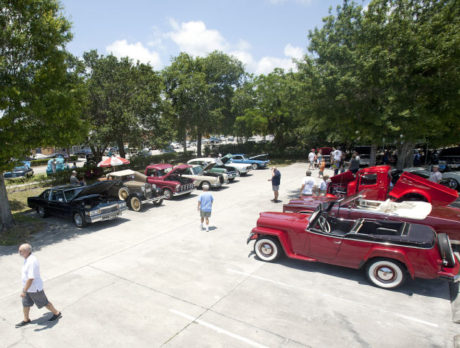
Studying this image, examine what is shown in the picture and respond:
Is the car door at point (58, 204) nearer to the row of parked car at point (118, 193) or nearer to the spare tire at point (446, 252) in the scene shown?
the row of parked car at point (118, 193)

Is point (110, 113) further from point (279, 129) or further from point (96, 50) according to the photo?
point (279, 129)

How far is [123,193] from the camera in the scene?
13.6m

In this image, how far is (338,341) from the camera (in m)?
4.62

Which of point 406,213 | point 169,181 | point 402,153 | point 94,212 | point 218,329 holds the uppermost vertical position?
point 402,153

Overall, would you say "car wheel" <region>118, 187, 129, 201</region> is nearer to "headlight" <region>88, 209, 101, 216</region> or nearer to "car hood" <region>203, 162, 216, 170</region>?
"headlight" <region>88, 209, 101, 216</region>

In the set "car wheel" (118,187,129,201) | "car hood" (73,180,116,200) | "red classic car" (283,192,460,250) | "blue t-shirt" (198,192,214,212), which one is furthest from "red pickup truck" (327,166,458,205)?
"car hood" (73,180,116,200)

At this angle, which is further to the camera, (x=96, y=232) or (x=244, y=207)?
(x=244, y=207)

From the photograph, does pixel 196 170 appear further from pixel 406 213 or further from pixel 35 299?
pixel 35 299

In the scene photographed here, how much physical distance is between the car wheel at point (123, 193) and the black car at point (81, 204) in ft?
3.13

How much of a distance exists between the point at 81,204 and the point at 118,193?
286cm

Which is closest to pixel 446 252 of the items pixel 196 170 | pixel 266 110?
pixel 196 170

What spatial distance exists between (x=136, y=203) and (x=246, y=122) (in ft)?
65.8

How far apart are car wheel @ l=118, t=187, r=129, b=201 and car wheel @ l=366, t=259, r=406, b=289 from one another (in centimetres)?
1079

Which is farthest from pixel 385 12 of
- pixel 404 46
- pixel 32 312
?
pixel 32 312
